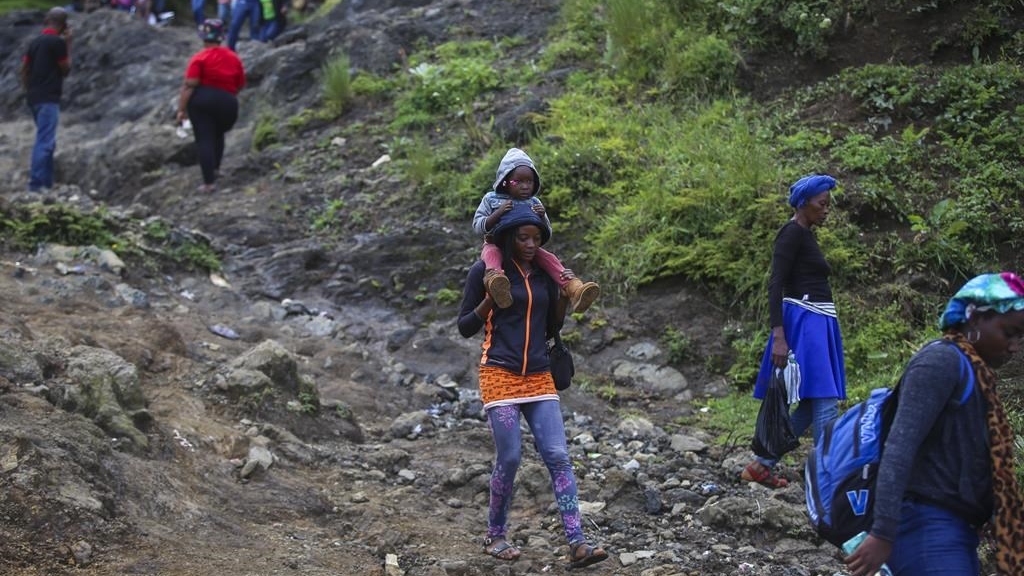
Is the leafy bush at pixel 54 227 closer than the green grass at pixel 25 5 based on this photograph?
Yes

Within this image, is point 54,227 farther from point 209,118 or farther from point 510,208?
point 510,208

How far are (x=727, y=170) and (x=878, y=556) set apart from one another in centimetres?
632

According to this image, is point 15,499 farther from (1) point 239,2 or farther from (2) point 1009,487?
(1) point 239,2

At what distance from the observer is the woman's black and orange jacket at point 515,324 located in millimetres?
5215

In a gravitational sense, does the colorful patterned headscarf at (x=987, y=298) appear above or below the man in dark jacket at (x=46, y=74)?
above

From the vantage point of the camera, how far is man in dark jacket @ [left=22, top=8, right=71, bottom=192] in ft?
40.3

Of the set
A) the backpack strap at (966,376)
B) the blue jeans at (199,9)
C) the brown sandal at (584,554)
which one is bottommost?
the blue jeans at (199,9)

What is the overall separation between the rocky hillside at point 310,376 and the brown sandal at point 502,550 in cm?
10

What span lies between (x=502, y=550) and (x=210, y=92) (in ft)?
25.6

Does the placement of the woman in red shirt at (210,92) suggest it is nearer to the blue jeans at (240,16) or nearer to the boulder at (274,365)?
the boulder at (274,365)

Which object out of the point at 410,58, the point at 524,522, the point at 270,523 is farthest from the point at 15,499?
the point at 410,58

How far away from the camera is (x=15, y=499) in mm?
4770

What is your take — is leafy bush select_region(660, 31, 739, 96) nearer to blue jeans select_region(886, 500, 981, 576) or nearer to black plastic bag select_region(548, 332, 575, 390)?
black plastic bag select_region(548, 332, 575, 390)

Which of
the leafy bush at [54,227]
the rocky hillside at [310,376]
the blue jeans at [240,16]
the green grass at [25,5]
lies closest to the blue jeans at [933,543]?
the rocky hillside at [310,376]
